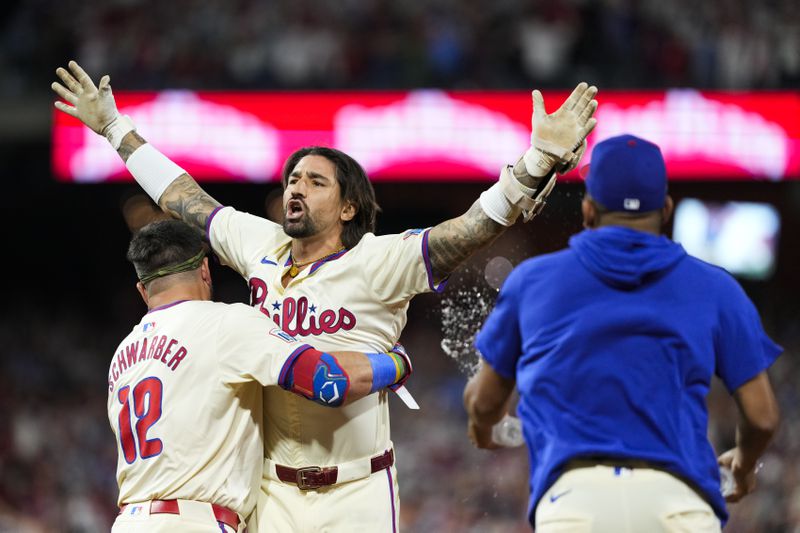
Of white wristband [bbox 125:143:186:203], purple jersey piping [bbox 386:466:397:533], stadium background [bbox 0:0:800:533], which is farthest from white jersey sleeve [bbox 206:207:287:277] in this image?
stadium background [bbox 0:0:800:533]

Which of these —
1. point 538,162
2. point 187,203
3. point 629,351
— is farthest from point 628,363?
point 187,203

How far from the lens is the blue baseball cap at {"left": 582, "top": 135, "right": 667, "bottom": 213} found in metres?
2.84

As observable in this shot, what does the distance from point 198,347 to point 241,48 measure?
955cm

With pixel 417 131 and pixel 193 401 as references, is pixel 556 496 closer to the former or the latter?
pixel 193 401

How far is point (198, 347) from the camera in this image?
11.6 ft

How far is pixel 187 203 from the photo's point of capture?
14.7 ft

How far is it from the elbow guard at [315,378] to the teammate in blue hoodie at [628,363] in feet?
2.34

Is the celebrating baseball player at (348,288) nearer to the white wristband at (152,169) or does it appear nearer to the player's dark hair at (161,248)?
the player's dark hair at (161,248)

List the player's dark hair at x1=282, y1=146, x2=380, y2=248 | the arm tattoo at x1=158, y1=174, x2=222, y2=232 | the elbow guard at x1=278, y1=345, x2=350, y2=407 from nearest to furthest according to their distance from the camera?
the elbow guard at x1=278, y1=345, x2=350, y2=407, the player's dark hair at x1=282, y1=146, x2=380, y2=248, the arm tattoo at x1=158, y1=174, x2=222, y2=232

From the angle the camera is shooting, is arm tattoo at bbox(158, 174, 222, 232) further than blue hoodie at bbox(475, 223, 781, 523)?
Yes

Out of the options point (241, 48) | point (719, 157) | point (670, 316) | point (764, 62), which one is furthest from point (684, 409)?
point (241, 48)

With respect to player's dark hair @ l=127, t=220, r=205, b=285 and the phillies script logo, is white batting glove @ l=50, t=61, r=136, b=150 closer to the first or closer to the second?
player's dark hair @ l=127, t=220, r=205, b=285

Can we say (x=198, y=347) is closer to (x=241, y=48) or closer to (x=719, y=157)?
(x=719, y=157)

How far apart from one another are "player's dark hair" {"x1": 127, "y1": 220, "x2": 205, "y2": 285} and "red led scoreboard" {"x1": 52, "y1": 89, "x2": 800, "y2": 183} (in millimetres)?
7266
